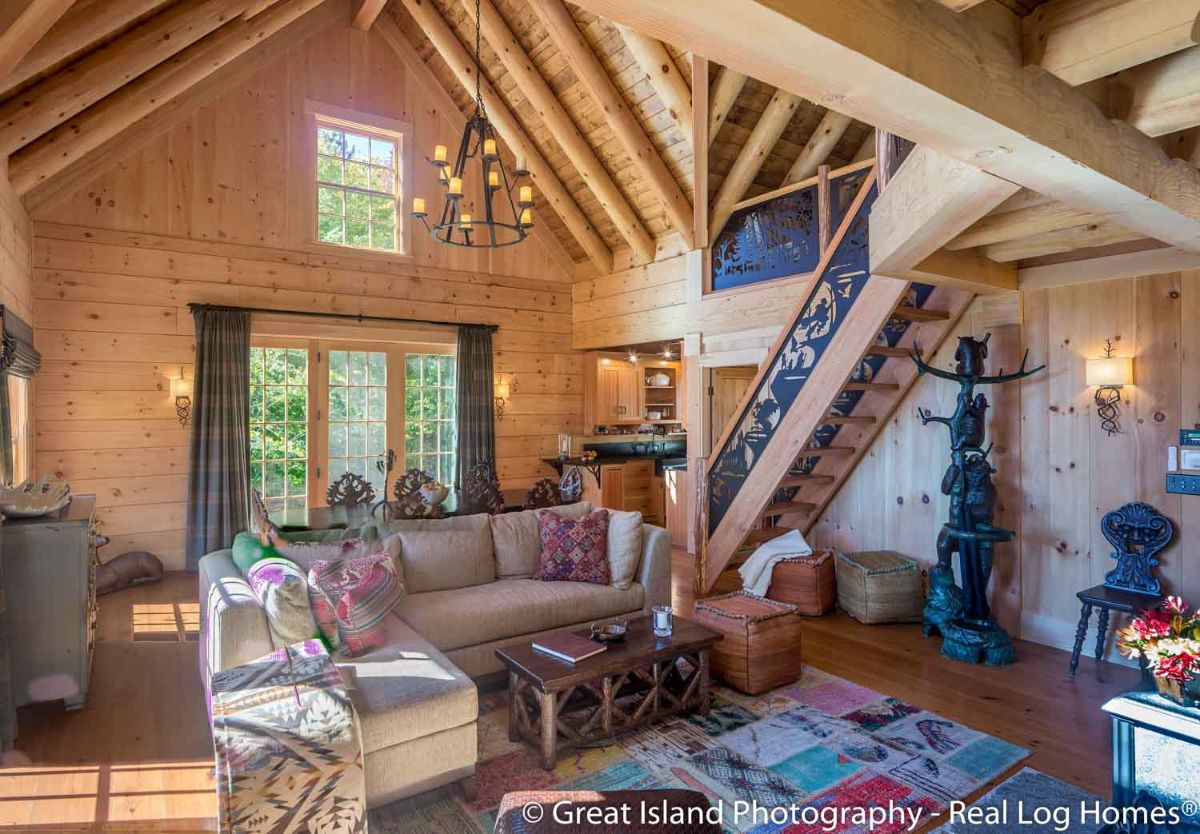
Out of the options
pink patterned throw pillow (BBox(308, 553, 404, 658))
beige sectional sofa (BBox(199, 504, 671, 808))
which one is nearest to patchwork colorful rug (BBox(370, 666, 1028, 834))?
beige sectional sofa (BBox(199, 504, 671, 808))

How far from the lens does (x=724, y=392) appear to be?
712cm

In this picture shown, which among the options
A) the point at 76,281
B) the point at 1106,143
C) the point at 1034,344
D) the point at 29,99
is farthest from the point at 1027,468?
the point at 76,281

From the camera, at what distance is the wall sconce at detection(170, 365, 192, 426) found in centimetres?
634

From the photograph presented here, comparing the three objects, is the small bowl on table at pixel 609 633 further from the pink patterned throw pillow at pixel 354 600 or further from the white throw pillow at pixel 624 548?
the pink patterned throw pillow at pixel 354 600

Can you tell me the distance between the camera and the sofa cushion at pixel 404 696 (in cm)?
247

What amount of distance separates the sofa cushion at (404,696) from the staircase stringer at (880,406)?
3706 mm

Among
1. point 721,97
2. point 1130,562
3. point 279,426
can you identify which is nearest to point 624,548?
point 1130,562

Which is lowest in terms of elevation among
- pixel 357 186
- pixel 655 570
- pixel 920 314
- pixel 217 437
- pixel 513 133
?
pixel 655 570

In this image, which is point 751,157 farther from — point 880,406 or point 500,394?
point 500,394

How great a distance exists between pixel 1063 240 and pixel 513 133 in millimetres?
5554

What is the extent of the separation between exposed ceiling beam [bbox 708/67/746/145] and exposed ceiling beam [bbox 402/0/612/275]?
2.33 meters

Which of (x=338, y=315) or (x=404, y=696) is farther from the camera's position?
(x=338, y=315)

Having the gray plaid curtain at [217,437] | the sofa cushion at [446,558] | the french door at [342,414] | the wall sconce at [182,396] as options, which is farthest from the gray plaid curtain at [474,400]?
the sofa cushion at [446,558]

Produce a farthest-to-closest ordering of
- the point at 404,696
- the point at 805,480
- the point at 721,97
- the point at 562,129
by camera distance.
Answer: the point at 562,129, the point at 721,97, the point at 805,480, the point at 404,696
